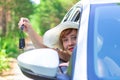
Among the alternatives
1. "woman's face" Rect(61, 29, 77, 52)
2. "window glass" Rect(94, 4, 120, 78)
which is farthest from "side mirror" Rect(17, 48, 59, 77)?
"woman's face" Rect(61, 29, 77, 52)

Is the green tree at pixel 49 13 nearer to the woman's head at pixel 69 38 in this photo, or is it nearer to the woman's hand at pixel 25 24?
the woman's hand at pixel 25 24

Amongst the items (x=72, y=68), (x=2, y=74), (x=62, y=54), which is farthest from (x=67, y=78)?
(x=2, y=74)

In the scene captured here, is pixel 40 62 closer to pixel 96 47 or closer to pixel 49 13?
pixel 96 47

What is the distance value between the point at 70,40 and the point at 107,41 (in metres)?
0.89

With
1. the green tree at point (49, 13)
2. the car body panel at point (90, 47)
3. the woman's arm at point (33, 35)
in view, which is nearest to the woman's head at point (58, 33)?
the woman's arm at point (33, 35)

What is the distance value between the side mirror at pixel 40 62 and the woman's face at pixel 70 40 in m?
0.95

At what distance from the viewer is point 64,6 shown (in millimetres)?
32531

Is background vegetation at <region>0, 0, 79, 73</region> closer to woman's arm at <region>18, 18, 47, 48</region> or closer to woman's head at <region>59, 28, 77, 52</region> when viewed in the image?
woman's arm at <region>18, 18, 47, 48</region>

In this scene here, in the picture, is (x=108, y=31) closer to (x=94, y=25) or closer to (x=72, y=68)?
(x=94, y=25)

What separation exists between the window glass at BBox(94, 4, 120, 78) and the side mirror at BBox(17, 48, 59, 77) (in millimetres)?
277

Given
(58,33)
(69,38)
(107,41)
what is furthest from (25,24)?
(107,41)

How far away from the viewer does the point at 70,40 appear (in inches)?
161

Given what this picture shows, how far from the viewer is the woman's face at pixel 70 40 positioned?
4.10 metres

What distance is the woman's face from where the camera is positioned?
161 inches
